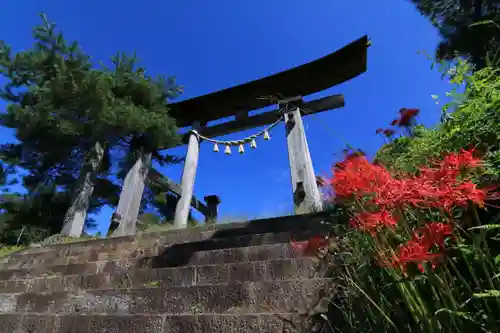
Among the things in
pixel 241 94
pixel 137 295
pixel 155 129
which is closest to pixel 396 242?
pixel 137 295

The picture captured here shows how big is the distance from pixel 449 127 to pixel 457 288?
2.61 ft

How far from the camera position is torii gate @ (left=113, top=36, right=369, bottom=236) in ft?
20.6

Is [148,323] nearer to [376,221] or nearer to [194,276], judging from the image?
[194,276]

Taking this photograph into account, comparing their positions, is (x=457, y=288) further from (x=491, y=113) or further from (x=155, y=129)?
(x=155, y=129)

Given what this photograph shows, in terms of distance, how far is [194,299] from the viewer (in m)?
2.43

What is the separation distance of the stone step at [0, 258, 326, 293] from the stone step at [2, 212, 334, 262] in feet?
2.28

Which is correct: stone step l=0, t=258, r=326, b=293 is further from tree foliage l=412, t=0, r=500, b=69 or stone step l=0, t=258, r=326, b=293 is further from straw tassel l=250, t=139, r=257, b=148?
tree foliage l=412, t=0, r=500, b=69

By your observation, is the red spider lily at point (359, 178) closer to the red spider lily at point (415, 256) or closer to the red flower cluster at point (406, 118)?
the red spider lily at point (415, 256)

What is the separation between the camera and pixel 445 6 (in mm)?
11055

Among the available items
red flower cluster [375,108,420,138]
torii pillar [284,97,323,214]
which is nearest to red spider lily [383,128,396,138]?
red flower cluster [375,108,420,138]

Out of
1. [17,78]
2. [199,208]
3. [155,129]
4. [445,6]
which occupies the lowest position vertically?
[199,208]

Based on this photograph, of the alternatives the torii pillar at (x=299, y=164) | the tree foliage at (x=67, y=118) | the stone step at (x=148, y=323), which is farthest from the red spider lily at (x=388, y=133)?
the tree foliage at (x=67, y=118)

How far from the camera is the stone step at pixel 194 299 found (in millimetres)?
2137

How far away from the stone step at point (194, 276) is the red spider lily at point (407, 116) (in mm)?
1159
